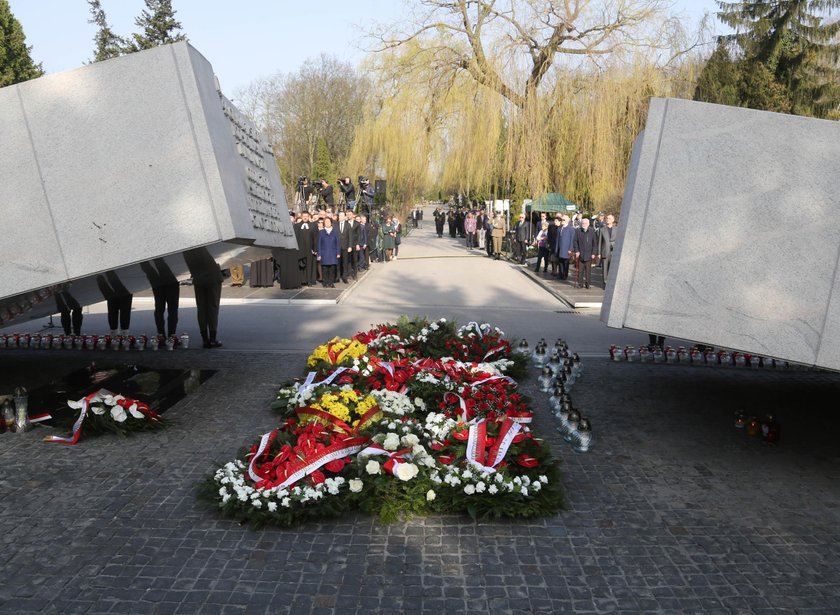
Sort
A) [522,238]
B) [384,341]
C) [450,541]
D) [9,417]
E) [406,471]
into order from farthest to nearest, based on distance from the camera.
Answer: [522,238]
[384,341]
[9,417]
[406,471]
[450,541]

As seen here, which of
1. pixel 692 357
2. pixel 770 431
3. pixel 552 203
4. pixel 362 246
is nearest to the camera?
pixel 770 431

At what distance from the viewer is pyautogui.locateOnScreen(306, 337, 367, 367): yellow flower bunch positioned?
28.5ft

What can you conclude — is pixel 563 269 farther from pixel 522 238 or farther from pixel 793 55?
pixel 793 55

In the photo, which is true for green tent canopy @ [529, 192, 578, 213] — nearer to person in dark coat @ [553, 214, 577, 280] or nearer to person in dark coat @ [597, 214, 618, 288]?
person in dark coat @ [553, 214, 577, 280]

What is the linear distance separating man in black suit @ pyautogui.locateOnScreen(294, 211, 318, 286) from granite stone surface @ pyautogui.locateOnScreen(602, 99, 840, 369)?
13.4 metres

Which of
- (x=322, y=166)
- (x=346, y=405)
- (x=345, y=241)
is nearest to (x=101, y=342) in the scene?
(x=346, y=405)

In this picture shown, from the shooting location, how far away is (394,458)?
5645mm

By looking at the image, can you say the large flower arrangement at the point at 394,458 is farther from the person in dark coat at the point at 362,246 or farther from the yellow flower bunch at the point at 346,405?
the person in dark coat at the point at 362,246

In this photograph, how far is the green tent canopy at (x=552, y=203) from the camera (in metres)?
25.9

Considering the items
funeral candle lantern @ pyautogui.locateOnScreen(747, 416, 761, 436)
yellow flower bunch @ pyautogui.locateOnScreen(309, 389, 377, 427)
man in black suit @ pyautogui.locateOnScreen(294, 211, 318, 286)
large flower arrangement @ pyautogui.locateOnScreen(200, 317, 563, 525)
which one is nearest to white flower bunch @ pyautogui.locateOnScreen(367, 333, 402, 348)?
large flower arrangement @ pyautogui.locateOnScreen(200, 317, 563, 525)

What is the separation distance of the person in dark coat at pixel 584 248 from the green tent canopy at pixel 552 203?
259 inches

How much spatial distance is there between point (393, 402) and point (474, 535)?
83.0 inches

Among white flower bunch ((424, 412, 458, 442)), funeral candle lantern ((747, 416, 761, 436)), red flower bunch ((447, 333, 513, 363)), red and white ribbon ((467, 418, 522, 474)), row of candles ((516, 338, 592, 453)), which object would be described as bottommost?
funeral candle lantern ((747, 416, 761, 436))

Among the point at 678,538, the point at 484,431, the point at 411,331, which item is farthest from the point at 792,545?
the point at 411,331
